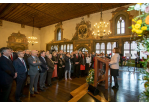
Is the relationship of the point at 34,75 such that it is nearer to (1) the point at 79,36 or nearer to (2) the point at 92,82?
(2) the point at 92,82

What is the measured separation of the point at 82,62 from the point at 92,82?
2.20 meters

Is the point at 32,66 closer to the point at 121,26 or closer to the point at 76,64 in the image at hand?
the point at 76,64

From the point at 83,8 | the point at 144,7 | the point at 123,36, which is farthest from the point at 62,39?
the point at 144,7

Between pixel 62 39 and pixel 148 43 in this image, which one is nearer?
pixel 148 43

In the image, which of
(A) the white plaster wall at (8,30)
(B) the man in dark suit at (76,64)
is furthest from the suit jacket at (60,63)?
(A) the white plaster wall at (8,30)

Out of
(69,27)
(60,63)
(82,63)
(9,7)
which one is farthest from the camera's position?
(69,27)

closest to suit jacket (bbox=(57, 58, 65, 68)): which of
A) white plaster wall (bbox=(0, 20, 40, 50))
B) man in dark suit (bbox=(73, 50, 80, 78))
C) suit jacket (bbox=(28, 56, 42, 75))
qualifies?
man in dark suit (bbox=(73, 50, 80, 78))

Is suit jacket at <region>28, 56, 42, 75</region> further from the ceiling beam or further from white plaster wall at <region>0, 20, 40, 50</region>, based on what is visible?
white plaster wall at <region>0, 20, 40, 50</region>

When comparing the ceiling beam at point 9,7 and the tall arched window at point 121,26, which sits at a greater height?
the ceiling beam at point 9,7

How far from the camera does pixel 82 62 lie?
5625 mm

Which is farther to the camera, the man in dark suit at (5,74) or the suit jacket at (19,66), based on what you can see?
the suit jacket at (19,66)

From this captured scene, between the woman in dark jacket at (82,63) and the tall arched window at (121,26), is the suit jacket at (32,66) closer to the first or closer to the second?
the woman in dark jacket at (82,63)

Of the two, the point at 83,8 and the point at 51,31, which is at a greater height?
the point at 83,8

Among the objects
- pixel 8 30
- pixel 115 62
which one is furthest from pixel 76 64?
pixel 8 30
